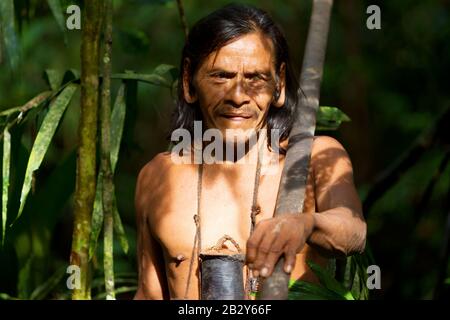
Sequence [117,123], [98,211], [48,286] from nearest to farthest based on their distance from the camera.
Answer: [98,211], [117,123], [48,286]

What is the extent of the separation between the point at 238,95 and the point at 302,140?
0.49 m

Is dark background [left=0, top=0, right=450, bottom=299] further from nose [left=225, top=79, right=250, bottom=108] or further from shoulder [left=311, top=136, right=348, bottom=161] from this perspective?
nose [left=225, top=79, right=250, bottom=108]

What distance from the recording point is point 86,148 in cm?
248


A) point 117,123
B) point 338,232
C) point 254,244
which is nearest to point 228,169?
point 117,123

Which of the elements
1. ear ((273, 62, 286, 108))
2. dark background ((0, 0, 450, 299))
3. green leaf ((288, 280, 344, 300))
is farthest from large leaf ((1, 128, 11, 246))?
dark background ((0, 0, 450, 299))

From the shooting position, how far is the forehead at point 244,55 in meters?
2.35

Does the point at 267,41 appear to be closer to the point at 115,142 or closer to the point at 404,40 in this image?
the point at 115,142

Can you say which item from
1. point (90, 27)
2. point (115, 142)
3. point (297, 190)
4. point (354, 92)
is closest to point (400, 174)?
point (115, 142)

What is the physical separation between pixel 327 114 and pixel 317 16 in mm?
816

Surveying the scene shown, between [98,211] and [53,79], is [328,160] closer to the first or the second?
[98,211]

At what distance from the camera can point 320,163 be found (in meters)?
2.32

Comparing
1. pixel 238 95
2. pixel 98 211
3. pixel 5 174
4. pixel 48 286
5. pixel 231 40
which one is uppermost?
pixel 231 40

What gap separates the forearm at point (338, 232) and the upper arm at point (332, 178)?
0.05m

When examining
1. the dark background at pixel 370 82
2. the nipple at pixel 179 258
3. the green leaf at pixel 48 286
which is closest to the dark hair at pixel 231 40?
the nipple at pixel 179 258
